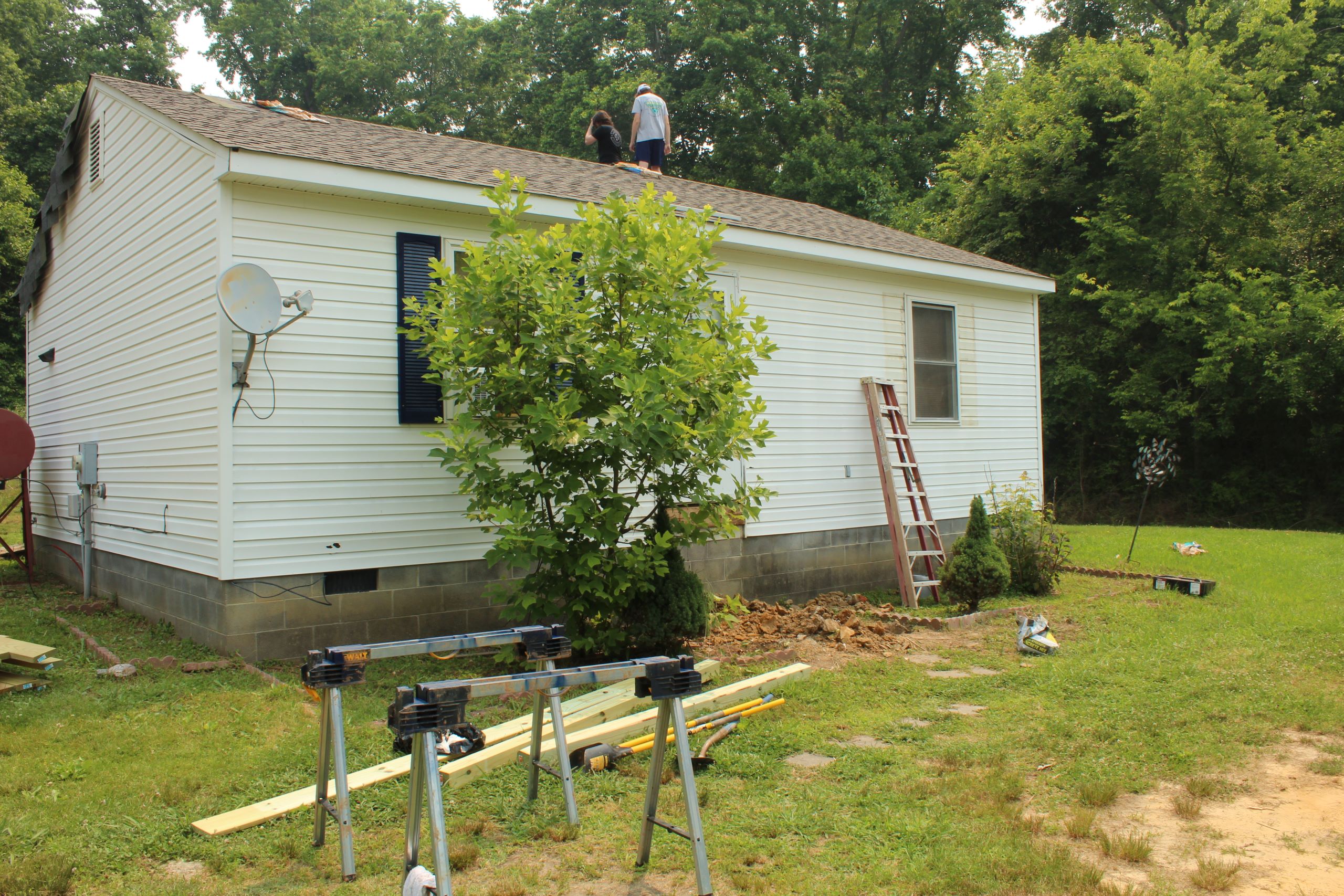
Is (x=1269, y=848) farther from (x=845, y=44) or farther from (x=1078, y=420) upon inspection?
(x=845, y=44)

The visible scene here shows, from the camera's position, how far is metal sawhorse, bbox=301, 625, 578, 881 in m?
3.59

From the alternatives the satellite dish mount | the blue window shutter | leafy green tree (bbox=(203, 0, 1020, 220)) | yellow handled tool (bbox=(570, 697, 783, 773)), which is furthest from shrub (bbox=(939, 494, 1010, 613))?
leafy green tree (bbox=(203, 0, 1020, 220))

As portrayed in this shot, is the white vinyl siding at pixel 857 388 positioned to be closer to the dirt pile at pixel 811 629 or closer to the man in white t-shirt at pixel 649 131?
the dirt pile at pixel 811 629

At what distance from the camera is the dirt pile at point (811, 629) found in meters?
7.64

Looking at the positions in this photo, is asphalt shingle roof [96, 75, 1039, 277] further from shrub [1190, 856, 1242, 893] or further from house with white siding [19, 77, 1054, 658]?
shrub [1190, 856, 1242, 893]

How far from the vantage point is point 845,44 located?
106 feet

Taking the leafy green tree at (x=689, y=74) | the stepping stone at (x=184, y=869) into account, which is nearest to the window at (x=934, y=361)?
the stepping stone at (x=184, y=869)

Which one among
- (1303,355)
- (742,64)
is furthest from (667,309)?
(742,64)

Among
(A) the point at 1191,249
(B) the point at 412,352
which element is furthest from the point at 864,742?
(A) the point at 1191,249

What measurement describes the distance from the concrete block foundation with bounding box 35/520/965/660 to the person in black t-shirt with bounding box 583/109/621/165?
5734 millimetres

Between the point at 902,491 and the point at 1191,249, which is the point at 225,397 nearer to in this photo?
the point at 902,491

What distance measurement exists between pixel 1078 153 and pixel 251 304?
2090cm

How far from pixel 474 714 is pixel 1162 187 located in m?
20.2

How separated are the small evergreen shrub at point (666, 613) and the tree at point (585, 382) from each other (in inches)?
5.1
